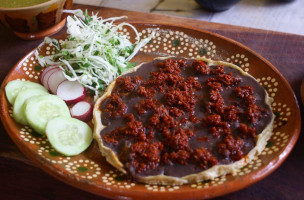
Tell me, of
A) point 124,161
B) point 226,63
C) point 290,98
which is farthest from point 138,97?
point 290,98

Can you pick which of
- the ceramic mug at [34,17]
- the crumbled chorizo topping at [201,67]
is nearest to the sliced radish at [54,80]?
the ceramic mug at [34,17]

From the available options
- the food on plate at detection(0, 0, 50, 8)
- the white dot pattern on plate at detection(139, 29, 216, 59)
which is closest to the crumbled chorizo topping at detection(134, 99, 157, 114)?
the white dot pattern on plate at detection(139, 29, 216, 59)

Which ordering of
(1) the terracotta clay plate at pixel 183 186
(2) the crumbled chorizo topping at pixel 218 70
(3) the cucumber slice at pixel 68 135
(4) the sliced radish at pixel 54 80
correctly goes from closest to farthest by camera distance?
(1) the terracotta clay plate at pixel 183 186 → (3) the cucumber slice at pixel 68 135 → (2) the crumbled chorizo topping at pixel 218 70 → (4) the sliced radish at pixel 54 80

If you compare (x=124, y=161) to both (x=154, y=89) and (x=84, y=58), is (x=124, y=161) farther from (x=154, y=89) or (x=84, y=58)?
(x=84, y=58)

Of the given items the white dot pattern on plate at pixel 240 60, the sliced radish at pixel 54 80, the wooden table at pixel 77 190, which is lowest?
the wooden table at pixel 77 190

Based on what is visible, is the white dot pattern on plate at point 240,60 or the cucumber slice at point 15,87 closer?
the cucumber slice at point 15,87

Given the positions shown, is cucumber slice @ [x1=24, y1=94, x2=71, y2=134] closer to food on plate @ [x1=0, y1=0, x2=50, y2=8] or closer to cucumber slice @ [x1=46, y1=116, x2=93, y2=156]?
cucumber slice @ [x1=46, y1=116, x2=93, y2=156]

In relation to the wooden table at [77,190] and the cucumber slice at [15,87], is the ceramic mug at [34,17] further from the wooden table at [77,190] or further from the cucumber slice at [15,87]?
the cucumber slice at [15,87]

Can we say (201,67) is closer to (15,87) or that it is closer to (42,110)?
(42,110)
